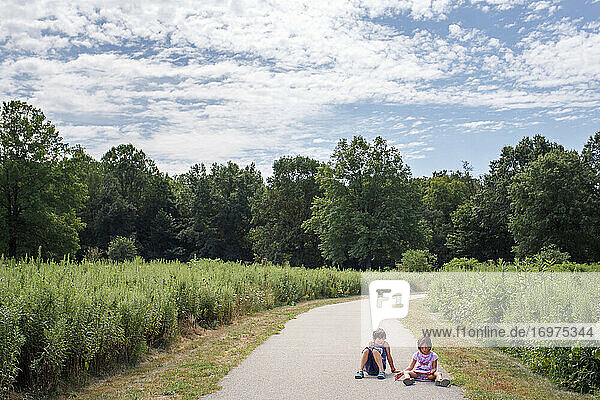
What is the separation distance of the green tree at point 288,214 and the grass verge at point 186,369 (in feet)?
133

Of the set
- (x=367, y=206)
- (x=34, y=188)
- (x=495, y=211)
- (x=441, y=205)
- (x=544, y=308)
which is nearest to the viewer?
(x=544, y=308)

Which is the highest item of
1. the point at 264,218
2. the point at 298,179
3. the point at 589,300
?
the point at 298,179

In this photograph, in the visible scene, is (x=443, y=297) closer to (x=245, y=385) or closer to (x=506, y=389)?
(x=506, y=389)

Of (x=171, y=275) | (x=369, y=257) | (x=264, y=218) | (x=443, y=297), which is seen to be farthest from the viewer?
(x=264, y=218)

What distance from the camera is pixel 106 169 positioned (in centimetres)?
6531

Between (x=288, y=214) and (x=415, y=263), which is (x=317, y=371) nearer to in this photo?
(x=415, y=263)

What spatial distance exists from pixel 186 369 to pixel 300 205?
4777 centimetres

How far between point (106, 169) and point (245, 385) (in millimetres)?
63223

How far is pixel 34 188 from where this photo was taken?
116ft

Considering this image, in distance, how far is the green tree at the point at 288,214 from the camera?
5428 cm

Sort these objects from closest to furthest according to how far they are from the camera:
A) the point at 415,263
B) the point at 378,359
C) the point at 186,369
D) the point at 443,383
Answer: the point at 443,383
the point at 378,359
the point at 186,369
the point at 415,263

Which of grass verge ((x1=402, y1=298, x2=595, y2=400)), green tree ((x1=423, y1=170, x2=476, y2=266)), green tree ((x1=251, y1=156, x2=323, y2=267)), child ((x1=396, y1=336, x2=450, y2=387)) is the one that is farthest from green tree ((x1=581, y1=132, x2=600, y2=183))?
child ((x1=396, y1=336, x2=450, y2=387))

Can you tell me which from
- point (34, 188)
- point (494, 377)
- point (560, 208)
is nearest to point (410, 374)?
point (494, 377)

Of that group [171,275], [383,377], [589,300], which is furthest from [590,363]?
[171,275]
